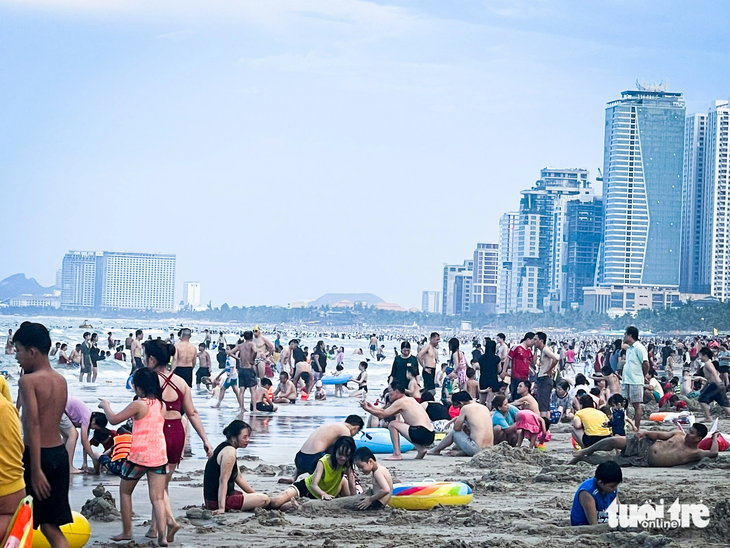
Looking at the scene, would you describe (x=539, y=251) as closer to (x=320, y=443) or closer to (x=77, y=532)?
(x=320, y=443)

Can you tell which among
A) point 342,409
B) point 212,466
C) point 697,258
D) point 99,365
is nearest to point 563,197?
point 697,258

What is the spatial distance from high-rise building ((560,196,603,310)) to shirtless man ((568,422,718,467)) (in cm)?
17495

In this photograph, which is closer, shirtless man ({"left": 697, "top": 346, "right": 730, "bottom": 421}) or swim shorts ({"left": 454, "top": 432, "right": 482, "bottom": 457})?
swim shorts ({"left": 454, "top": 432, "right": 482, "bottom": 457})

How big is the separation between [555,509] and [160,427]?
307 centimetres

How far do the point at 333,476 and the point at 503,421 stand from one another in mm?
4000

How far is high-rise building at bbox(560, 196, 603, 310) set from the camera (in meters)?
183

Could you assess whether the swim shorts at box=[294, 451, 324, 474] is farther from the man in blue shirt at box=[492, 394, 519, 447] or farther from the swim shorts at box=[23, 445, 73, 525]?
the swim shorts at box=[23, 445, 73, 525]

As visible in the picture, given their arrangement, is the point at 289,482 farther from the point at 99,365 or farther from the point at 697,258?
the point at 697,258

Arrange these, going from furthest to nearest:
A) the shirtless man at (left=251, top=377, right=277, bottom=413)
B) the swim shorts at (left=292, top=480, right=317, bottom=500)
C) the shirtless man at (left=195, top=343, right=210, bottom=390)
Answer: the shirtless man at (left=195, top=343, right=210, bottom=390) → the shirtless man at (left=251, top=377, right=277, bottom=413) → the swim shorts at (left=292, top=480, right=317, bottom=500)

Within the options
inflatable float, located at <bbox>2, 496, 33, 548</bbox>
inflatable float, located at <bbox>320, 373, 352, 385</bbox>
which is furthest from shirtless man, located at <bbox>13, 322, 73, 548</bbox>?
inflatable float, located at <bbox>320, 373, 352, 385</bbox>

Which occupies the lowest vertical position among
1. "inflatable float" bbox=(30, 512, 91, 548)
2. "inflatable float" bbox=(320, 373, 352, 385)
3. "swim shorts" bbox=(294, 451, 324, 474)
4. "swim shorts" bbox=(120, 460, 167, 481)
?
"inflatable float" bbox=(320, 373, 352, 385)

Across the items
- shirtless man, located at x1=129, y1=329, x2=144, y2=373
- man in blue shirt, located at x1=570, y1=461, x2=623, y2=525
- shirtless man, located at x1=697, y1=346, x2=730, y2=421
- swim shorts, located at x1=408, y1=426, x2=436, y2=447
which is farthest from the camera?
shirtless man, located at x1=129, y1=329, x2=144, y2=373

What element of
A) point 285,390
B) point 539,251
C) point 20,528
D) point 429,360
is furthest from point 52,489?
point 539,251

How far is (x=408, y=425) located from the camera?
11.1 meters
